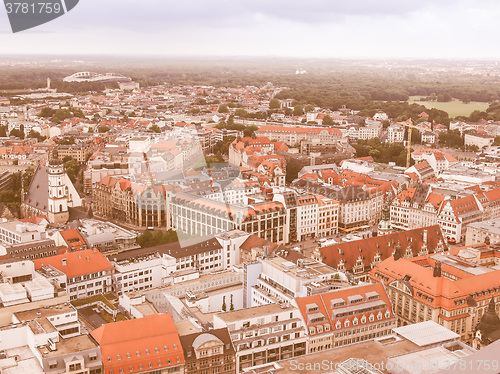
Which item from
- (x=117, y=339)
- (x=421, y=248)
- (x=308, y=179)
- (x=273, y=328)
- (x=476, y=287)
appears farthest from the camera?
(x=308, y=179)

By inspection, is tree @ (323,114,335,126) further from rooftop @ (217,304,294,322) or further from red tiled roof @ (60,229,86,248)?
rooftop @ (217,304,294,322)

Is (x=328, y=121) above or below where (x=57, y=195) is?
above

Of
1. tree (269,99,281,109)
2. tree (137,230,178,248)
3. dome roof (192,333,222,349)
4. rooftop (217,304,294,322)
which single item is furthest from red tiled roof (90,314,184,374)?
tree (269,99,281,109)

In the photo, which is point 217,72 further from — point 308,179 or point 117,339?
point 117,339

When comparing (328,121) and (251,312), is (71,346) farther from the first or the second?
(328,121)

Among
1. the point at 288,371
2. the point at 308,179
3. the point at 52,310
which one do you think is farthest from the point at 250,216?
the point at 288,371

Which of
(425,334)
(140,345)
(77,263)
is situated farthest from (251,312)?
(77,263)
